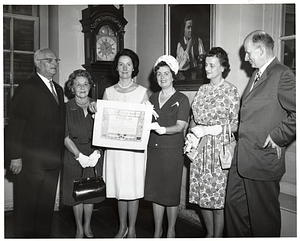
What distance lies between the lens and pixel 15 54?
364 cm

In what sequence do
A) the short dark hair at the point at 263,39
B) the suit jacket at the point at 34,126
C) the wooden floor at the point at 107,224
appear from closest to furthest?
the short dark hair at the point at 263,39, the suit jacket at the point at 34,126, the wooden floor at the point at 107,224

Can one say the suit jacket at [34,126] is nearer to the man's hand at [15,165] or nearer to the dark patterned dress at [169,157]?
the man's hand at [15,165]

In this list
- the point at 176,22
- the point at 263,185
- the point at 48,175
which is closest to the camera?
the point at 263,185

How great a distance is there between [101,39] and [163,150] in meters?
1.67

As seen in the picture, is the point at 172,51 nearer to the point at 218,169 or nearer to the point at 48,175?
the point at 218,169

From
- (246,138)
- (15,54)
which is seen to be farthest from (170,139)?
(15,54)

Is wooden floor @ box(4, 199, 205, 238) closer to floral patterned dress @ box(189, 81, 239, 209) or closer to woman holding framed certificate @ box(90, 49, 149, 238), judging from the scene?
woman holding framed certificate @ box(90, 49, 149, 238)

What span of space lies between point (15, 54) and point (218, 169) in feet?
8.41

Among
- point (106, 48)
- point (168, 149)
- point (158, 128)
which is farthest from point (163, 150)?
point (106, 48)

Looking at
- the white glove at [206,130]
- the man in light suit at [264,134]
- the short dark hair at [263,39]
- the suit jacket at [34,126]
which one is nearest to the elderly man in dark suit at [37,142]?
the suit jacket at [34,126]

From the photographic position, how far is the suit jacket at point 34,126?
250 cm

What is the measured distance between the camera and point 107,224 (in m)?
3.24

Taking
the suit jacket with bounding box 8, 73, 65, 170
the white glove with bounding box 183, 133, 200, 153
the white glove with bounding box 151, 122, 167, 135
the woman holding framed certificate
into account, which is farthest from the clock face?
the white glove with bounding box 183, 133, 200, 153

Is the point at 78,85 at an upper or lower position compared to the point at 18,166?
upper
